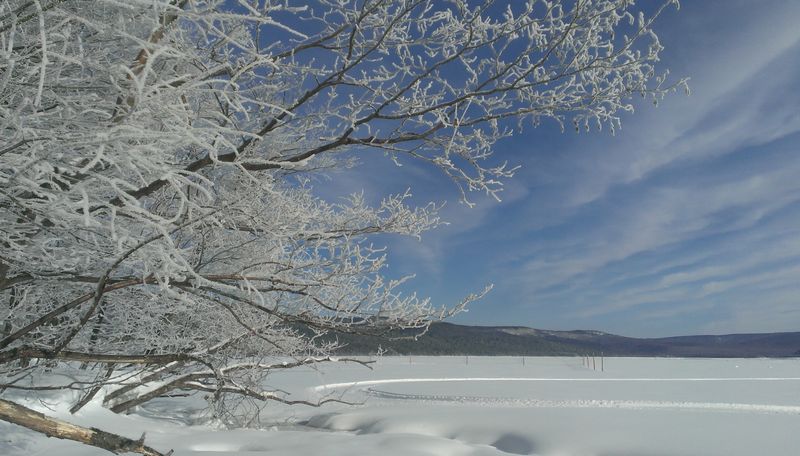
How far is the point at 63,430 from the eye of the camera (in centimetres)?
352

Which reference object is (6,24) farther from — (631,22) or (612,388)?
(612,388)

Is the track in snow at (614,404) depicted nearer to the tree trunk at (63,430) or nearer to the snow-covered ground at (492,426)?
the snow-covered ground at (492,426)

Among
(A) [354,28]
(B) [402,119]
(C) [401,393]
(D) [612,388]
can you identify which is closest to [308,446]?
(B) [402,119]

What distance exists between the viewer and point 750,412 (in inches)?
467

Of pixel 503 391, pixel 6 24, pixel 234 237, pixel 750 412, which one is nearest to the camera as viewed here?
pixel 6 24

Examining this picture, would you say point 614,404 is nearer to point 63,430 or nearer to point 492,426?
point 492,426

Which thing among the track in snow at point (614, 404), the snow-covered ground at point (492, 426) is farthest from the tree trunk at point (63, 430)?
the track in snow at point (614, 404)

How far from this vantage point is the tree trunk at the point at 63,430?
343 centimetres

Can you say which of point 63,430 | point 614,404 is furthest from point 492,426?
point 63,430

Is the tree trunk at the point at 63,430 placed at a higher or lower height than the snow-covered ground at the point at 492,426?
higher

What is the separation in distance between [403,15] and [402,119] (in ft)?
2.48

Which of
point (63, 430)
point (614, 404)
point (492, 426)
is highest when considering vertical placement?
point (63, 430)

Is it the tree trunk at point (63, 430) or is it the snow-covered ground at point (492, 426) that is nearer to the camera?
the tree trunk at point (63, 430)

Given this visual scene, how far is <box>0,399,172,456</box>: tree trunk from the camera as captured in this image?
3.43 meters
